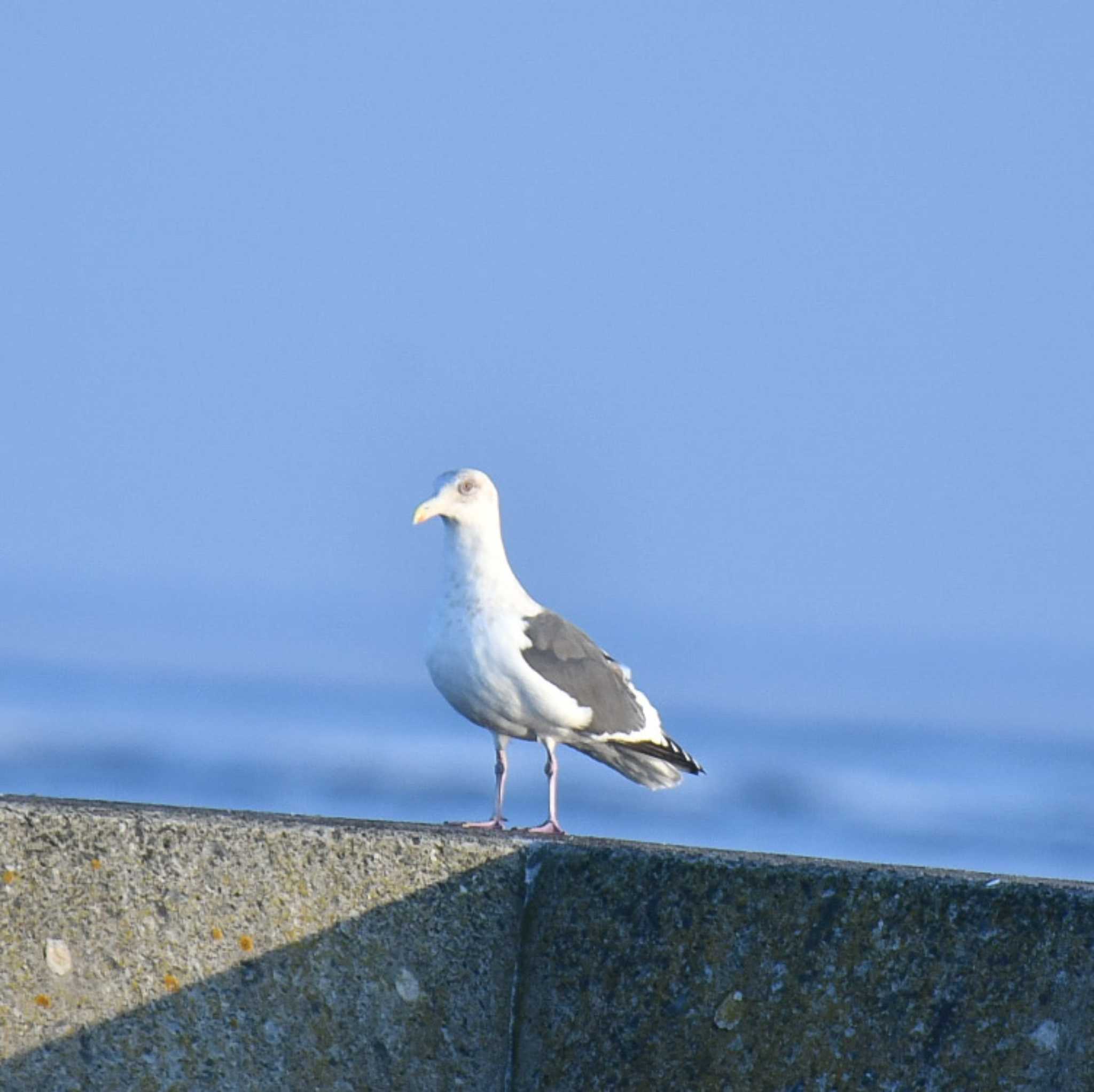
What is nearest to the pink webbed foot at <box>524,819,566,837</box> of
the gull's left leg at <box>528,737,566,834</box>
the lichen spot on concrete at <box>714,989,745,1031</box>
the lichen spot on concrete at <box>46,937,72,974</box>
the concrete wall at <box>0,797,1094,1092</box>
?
the gull's left leg at <box>528,737,566,834</box>

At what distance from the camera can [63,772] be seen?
18781 mm

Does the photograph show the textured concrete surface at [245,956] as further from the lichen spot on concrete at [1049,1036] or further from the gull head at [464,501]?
the gull head at [464,501]

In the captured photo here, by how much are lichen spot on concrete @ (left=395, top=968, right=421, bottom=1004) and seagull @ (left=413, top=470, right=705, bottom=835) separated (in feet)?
4.22

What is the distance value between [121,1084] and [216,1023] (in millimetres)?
162

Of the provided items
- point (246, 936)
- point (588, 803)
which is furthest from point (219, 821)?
point (588, 803)

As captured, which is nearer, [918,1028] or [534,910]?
[918,1028]

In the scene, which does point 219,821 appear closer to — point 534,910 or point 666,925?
point 534,910

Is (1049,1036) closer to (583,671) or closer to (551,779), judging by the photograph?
(583,671)

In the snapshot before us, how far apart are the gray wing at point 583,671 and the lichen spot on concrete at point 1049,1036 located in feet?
6.29

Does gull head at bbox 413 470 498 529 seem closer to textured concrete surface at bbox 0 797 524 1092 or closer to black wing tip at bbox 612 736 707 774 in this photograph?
black wing tip at bbox 612 736 707 774

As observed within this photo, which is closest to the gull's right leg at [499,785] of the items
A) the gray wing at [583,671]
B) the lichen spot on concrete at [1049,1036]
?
the gray wing at [583,671]

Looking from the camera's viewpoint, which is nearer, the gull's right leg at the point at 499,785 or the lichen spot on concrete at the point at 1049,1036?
the lichen spot on concrete at the point at 1049,1036

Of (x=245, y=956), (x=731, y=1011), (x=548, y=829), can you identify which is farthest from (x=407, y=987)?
(x=548, y=829)

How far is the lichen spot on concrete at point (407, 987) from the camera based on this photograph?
280cm
